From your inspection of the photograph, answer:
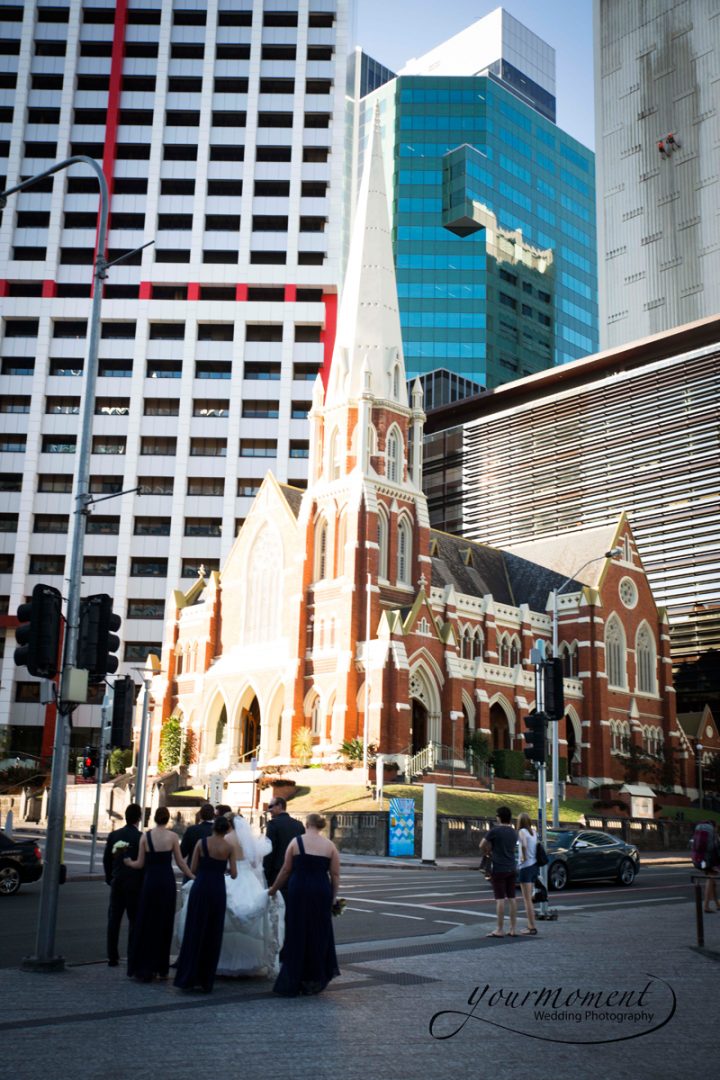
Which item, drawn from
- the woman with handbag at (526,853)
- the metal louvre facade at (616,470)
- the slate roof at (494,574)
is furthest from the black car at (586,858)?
the metal louvre facade at (616,470)

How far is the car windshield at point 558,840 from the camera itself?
2667cm

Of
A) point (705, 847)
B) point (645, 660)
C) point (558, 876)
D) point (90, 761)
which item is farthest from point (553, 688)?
point (645, 660)

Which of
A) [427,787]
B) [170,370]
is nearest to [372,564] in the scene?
[427,787]

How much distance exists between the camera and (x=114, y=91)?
89.7 metres

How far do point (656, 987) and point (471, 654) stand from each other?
4938 cm

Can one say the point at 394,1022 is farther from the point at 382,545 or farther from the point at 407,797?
the point at 382,545

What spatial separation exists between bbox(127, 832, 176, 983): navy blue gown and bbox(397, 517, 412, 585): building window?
1838 inches

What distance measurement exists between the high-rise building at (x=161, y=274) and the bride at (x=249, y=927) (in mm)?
67811

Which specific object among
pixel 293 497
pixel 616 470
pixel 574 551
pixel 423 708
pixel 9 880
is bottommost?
pixel 9 880

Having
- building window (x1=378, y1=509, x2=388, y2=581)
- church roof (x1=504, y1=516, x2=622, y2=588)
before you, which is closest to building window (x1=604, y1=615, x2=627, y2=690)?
church roof (x1=504, y1=516, x2=622, y2=588)

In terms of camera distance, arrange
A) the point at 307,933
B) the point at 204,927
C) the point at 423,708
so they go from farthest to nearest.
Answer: the point at 423,708 < the point at 204,927 < the point at 307,933

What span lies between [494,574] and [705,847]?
165ft

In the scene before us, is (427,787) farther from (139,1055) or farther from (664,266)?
(664,266)

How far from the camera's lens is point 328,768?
165 ft
